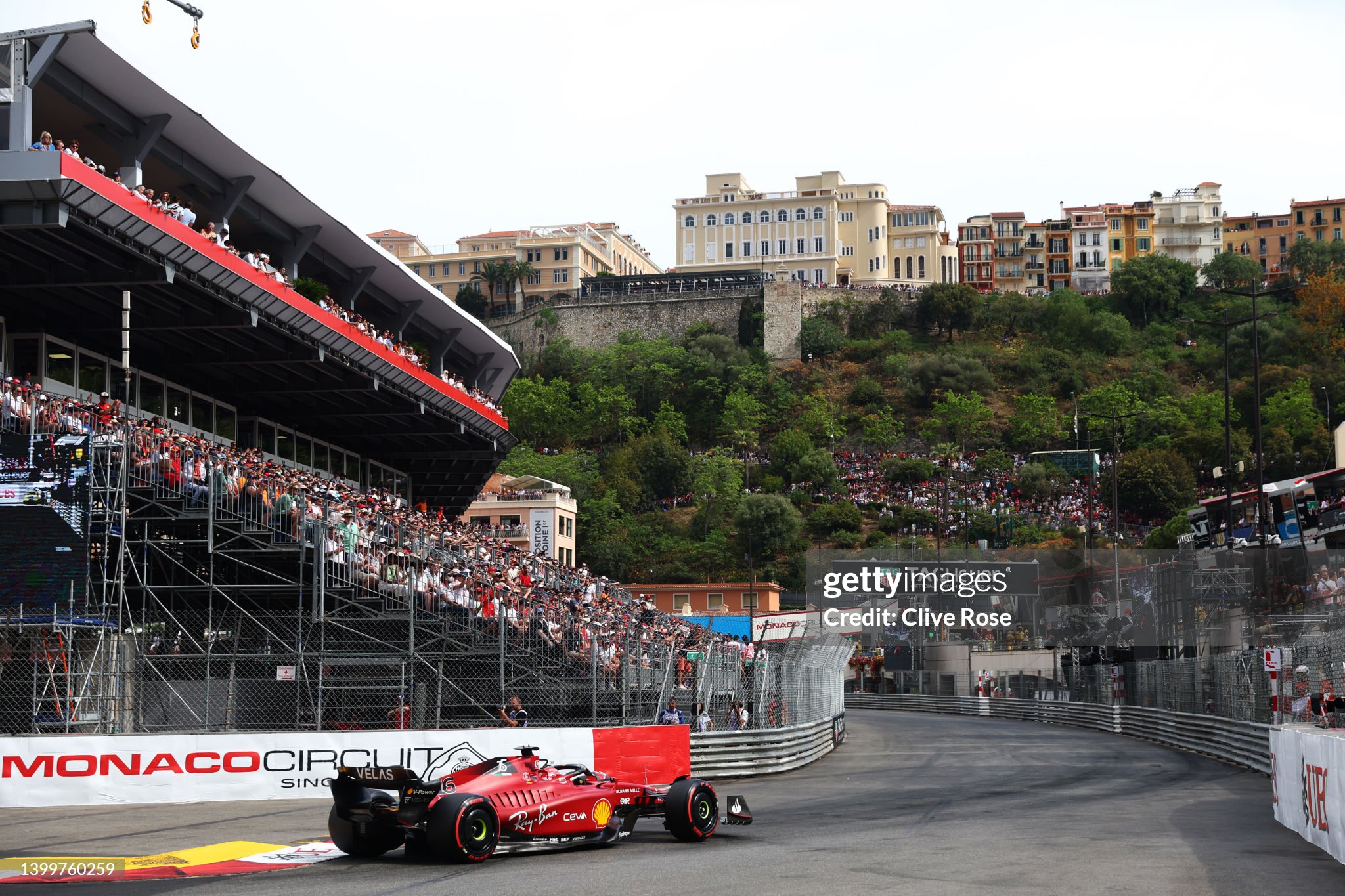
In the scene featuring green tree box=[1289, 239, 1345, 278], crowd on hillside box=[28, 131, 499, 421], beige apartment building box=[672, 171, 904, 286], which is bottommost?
crowd on hillside box=[28, 131, 499, 421]

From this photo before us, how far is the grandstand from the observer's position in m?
22.6

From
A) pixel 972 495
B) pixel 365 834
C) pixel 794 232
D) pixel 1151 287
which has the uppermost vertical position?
pixel 794 232

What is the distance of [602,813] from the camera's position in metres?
15.0

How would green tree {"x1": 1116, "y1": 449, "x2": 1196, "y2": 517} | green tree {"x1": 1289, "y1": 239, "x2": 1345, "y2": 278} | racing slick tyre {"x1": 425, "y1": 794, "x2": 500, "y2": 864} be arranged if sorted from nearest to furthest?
1. racing slick tyre {"x1": 425, "y1": 794, "x2": 500, "y2": 864}
2. green tree {"x1": 1116, "y1": 449, "x2": 1196, "y2": 517}
3. green tree {"x1": 1289, "y1": 239, "x2": 1345, "y2": 278}

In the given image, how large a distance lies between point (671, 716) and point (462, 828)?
9.54 m

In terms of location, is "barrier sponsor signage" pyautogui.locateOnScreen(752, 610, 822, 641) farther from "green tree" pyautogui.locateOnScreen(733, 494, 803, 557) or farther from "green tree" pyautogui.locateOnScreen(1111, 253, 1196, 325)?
Answer: "green tree" pyautogui.locateOnScreen(1111, 253, 1196, 325)

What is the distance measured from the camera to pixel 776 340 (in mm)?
136500

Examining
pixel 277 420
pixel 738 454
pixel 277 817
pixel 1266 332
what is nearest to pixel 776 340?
pixel 738 454

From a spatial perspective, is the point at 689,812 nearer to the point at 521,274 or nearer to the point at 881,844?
the point at 881,844

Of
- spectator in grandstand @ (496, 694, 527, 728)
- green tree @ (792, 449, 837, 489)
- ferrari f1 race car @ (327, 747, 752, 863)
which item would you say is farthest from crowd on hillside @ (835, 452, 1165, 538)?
ferrari f1 race car @ (327, 747, 752, 863)

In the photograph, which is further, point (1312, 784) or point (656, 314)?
point (656, 314)

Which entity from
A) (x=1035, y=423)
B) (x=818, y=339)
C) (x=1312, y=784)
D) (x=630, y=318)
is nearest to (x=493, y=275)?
(x=630, y=318)

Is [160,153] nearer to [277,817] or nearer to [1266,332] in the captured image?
[277,817]

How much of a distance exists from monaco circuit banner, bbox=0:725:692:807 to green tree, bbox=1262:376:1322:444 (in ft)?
326
